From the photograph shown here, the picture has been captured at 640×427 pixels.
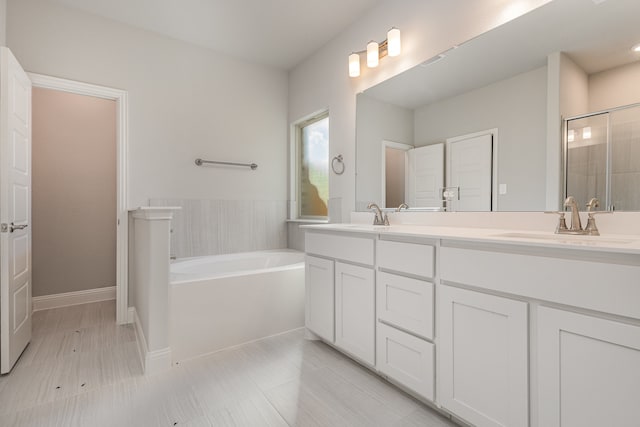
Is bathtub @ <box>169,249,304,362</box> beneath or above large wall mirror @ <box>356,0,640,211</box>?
beneath

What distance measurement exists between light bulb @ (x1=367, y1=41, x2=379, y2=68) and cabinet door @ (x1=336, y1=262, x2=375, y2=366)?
1494 millimetres

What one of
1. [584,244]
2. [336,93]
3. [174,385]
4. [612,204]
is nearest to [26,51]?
[336,93]

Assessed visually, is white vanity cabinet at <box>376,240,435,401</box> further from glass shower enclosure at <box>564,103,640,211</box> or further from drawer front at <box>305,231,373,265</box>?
glass shower enclosure at <box>564,103,640,211</box>

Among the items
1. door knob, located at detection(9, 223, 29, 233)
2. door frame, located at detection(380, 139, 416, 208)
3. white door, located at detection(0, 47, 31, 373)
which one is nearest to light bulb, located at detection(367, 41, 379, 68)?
door frame, located at detection(380, 139, 416, 208)

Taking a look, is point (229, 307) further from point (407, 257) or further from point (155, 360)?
point (407, 257)

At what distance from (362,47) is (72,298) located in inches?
144

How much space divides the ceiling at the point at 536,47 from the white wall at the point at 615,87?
3 cm

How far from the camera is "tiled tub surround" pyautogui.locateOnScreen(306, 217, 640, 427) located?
35.8 inches

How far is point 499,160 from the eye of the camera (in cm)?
166

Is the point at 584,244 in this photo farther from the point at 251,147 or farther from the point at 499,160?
the point at 251,147

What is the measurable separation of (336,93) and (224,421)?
2.55m

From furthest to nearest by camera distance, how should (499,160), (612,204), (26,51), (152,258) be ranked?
(26,51), (152,258), (499,160), (612,204)

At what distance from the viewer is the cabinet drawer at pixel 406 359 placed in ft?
4.59

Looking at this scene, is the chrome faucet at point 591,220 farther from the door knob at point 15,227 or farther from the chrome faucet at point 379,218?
the door knob at point 15,227
